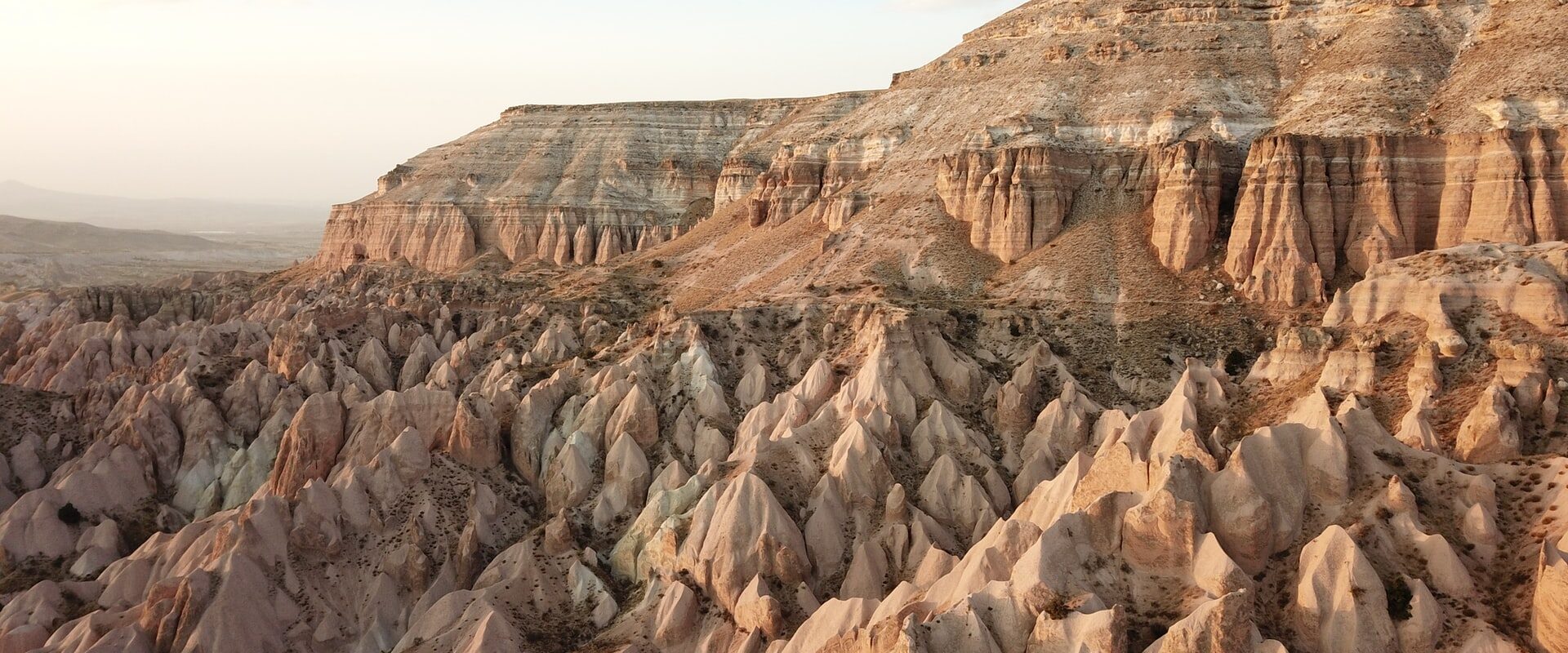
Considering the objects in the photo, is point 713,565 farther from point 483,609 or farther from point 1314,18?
point 1314,18

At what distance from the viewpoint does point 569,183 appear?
124 m

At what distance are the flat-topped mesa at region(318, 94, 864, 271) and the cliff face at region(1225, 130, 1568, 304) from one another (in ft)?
198

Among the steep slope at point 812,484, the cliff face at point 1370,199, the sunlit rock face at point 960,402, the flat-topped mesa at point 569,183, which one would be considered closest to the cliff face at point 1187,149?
the cliff face at point 1370,199

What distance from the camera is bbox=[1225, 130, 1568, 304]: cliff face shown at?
5588 cm

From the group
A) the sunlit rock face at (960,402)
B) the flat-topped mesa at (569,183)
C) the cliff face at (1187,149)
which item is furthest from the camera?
the flat-topped mesa at (569,183)

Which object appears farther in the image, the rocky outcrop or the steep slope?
the rocky outcrop

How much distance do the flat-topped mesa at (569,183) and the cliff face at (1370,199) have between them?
60.4m

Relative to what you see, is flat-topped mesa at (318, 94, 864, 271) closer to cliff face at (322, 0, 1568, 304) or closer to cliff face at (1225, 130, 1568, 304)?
cliff face at (322, 0, 1568, 304)

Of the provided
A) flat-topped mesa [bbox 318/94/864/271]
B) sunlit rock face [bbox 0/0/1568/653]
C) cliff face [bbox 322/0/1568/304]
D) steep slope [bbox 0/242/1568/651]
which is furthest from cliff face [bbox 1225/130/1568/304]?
flat-topped mesa [bbox 318/94/864/271]

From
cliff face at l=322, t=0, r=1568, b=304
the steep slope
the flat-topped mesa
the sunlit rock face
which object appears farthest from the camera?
the flat-topped mesa

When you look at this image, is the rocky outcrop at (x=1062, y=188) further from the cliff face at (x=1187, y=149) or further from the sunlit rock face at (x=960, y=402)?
the sunlit rock face at (x=960, y=402)

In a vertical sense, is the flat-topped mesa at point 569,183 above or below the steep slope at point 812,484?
above

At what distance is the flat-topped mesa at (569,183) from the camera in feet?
388

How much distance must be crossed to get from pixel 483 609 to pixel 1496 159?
2151 inches
